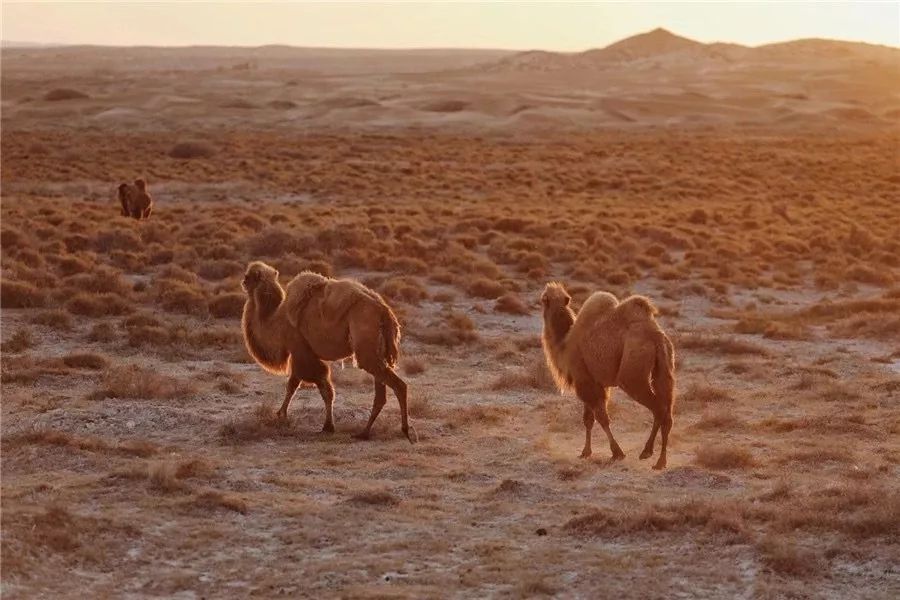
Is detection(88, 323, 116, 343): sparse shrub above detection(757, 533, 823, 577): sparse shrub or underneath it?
underneath

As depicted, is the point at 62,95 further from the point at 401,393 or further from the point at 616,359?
the point at 616,359

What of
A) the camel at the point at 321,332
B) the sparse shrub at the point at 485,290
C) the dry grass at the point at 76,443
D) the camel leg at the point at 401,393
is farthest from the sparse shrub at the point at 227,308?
the dry grass at the point at 76,443

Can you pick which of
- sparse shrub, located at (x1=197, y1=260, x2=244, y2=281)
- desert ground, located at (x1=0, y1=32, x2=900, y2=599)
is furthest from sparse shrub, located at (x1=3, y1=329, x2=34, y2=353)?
sparse shrub, located at (x1=197, y1=260, x2=244, y2=281)

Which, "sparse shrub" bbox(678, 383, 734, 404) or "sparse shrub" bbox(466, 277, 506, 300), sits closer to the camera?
"sparse shrub" bbox(678, 383, 734, 404)

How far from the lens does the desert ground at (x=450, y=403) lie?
7.45 meters

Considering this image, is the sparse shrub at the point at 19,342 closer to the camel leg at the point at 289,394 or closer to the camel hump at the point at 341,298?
the camel leg at the point at 289,394

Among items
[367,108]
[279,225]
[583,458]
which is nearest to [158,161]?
[279,225]

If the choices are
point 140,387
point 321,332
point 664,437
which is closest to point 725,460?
point 664,437

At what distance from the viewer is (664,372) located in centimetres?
988

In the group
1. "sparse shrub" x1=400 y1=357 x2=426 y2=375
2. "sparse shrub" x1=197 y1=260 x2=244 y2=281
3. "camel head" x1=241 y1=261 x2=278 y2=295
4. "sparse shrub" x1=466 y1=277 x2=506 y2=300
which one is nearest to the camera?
"camel head" x1=241 y1=261 x2=278 y2=295

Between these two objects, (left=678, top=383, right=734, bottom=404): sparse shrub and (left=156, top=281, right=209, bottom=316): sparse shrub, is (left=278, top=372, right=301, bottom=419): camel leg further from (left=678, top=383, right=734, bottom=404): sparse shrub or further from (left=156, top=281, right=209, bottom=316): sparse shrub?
(left=156, top=281, right=209, bottom=316): sparse shrub

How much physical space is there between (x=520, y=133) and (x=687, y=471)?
6460cm

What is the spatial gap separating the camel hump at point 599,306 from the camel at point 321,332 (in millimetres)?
1751

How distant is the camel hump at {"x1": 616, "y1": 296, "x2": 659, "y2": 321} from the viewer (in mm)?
9977
